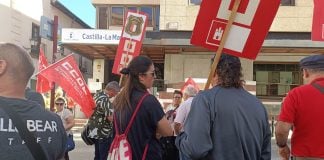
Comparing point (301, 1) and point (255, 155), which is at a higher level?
point (301, 1)

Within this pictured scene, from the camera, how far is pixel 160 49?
2220 centimetres

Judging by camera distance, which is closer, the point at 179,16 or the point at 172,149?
the point at 172,149

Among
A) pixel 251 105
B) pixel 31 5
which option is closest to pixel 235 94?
pixel 251 105

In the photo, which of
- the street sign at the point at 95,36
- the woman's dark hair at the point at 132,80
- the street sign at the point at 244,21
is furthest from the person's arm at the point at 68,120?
the street sign at the point at 95,36

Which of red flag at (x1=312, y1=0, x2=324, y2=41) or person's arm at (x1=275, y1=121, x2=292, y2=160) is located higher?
red flag at (x1=312, y1=0, x2=324, y2=41)

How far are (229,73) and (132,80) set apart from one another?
3.62 ft

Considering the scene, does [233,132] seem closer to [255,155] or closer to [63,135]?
[255,155]

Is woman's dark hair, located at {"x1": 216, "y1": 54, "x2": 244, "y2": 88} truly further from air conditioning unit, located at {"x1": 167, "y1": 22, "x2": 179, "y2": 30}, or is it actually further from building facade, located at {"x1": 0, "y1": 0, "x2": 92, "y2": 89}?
building facade, located at {"x1": 0, "y1": 0, "x2": 92, "y2": 89}

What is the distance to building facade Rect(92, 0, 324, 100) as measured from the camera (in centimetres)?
2083

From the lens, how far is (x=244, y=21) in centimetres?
429

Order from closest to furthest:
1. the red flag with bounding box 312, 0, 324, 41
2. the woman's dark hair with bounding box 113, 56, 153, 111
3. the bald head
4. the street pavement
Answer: the bald head
the woman's dark hair with bounding box 113, 56, 153, 111
the red flag with bounding box 312, 0, 324, 41
the street pavement

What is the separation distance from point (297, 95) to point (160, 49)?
18.3 meters

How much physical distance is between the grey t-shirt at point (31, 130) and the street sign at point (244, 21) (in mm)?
2140

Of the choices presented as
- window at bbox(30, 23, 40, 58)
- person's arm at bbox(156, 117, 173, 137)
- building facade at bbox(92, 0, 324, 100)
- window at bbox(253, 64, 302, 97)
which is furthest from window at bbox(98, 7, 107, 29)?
person's arm at bbox(156, 117, 173, 137)
